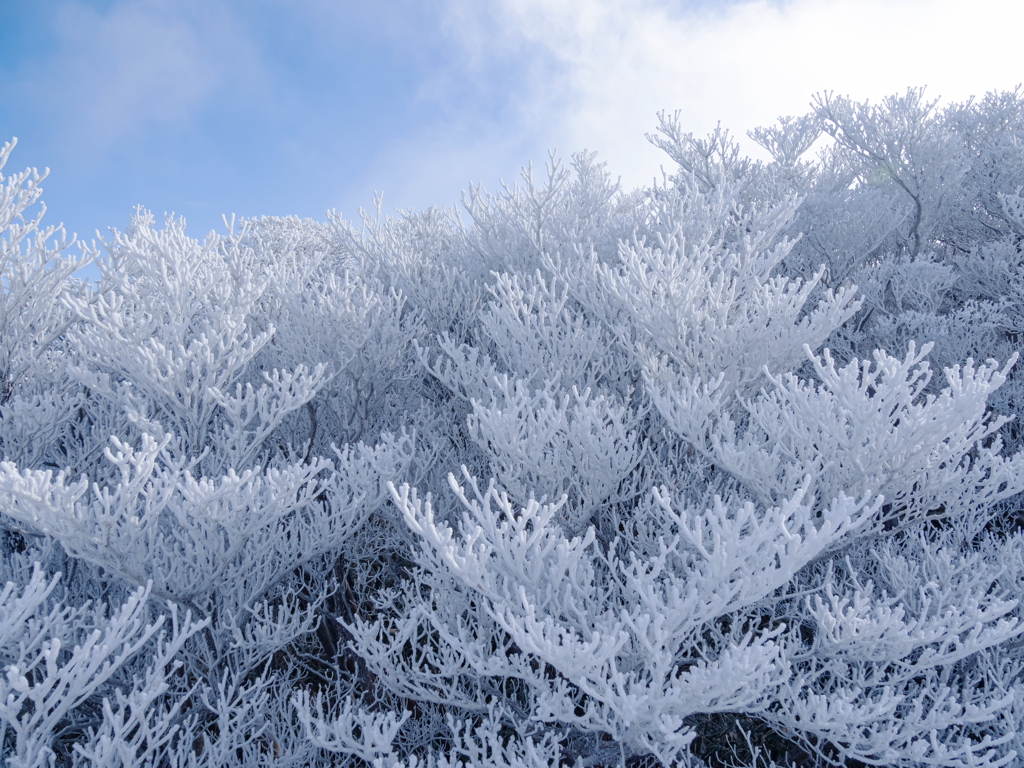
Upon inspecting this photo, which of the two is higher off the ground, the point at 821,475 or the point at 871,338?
the point at 871,338

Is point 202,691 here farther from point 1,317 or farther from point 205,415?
point 1,317

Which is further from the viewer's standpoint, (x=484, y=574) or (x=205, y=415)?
(x=205, y=415)

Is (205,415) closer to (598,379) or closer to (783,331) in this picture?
(598,379)

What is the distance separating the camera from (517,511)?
13.1 feet

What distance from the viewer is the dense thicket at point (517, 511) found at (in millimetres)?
2424

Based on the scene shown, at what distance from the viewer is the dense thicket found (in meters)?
2.42

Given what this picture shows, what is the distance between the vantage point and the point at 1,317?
15.7 ft

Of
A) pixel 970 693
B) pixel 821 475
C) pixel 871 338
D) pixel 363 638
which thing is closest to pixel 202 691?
pixel 363 638

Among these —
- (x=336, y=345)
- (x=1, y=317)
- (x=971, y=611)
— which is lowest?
(x=971, y=611)

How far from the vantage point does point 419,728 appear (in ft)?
12.9

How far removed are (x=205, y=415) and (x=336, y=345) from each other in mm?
1314

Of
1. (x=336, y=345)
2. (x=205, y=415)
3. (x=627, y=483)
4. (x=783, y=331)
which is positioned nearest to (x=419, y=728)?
(x=627, y=483)

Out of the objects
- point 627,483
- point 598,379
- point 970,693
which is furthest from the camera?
point 598,379

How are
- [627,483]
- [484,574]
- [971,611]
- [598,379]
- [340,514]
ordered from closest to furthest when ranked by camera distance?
[484,574], [971,611], [340,514], [627,483], [598,379]
